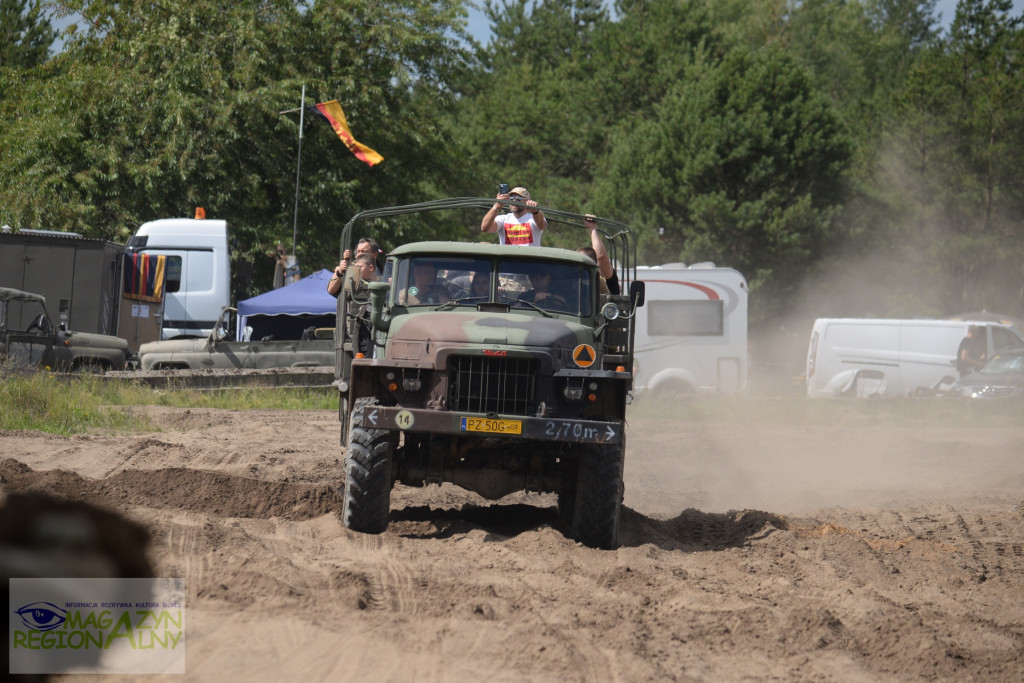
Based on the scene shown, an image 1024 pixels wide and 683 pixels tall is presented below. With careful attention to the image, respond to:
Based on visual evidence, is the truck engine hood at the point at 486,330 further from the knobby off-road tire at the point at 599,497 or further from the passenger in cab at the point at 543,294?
the knobby off-road tire at the point at 599,497

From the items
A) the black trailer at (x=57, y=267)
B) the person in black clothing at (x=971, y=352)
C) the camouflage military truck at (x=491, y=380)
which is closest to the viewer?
the camouflage military truck at (x=491, y=380)

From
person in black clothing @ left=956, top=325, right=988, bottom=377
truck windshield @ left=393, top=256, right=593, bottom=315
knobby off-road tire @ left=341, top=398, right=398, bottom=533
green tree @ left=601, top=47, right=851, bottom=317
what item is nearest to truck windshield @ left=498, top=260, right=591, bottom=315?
truck windshield @ left=393, top=256, right=593, bottom=315

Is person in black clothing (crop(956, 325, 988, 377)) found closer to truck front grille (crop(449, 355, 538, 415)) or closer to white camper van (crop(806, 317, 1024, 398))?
white camper van (crop(806, 317, 1024, 398))

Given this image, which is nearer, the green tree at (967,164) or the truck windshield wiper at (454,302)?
the truck windshield wiper at (454,302)

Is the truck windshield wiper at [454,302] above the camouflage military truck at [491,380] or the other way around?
above

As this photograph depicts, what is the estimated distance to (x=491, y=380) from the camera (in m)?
7.32

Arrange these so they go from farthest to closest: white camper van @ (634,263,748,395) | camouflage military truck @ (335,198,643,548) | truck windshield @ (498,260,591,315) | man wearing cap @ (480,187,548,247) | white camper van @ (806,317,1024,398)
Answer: white camper van @ (806,317,1024,398) < white camper van @ (634,263,748,395) < man wearing cap @ (480,187,548,247) < truck windshield @ (498,260,591,315) < camouflage military truck @ (335,198,643,548)

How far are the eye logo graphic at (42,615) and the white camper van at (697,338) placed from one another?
16561 mm

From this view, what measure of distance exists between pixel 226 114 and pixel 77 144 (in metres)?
4.17

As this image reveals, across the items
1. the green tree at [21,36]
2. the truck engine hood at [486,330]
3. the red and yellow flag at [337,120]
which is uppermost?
the green tree at [21,36]

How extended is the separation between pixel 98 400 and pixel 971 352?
17495mm

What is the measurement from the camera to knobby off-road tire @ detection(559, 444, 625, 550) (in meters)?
7.30

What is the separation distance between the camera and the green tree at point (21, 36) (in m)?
40.8

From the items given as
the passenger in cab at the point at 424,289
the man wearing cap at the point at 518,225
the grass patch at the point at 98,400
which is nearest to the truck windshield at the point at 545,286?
the passenger in cab at the point at 424,289
